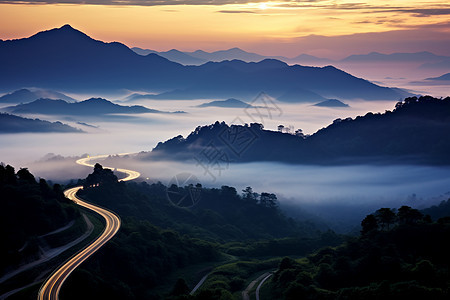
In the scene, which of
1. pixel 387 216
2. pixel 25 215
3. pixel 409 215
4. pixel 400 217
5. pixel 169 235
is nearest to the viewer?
pixel 25 215

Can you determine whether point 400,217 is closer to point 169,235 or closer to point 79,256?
point 169,235

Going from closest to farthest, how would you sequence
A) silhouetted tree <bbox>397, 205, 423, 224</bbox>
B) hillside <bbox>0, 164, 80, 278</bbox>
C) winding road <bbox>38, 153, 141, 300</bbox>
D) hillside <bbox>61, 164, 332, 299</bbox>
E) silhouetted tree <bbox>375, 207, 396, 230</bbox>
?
winding road <bbox>38, 153, 141, 300</bbox>
hillside <bbox>0, 164, 80, 278</bbox>
hillside <bbox>61, 164, 332, 299</bbox>
silhouetted tree <bbox>397, 205, 423, 224</bbox>
silhouetted tree <bbox>375, 207, 396, 230</bbox>

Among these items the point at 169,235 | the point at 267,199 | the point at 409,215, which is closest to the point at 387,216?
the point at 409,215

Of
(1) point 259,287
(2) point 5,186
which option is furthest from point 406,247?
(2) point 5,186

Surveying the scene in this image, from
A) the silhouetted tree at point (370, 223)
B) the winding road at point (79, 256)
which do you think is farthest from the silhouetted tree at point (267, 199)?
the silhouetted tree at point (370, 223)

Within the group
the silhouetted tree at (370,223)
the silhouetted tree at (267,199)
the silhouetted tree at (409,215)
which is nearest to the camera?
the silhouetted tree at (409,215)

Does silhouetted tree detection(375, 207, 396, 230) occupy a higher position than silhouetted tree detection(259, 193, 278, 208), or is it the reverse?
silhouetted tree detection(375, 207, 396, 230)

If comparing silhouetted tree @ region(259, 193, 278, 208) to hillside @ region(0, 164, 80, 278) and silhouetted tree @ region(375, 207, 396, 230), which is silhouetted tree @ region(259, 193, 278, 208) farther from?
silhouetted tree @ region(375, 207, 396, 230)

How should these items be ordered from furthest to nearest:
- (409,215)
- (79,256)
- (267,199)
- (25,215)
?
(267,199) → (409,215) → (25,215) → (79,256)

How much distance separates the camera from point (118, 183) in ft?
335

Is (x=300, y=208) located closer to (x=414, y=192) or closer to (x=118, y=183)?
(x=414, y=192)

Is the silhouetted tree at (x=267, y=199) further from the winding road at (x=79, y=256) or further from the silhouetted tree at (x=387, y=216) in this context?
the silhouetted tree at (x=387, y=216)

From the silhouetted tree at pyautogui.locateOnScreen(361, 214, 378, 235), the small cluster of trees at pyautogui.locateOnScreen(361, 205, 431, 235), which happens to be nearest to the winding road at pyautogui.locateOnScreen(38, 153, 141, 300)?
the silhouetted tree at pyautogui.locateOnScreen(361, 214, 378, 235)

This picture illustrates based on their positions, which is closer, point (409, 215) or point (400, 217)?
point (409, 215)
